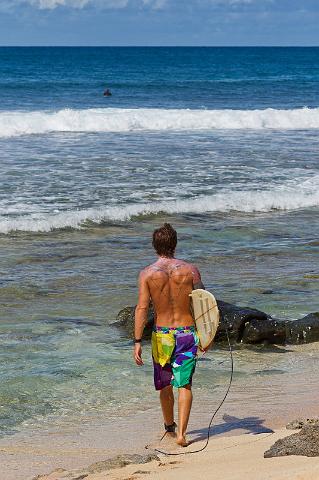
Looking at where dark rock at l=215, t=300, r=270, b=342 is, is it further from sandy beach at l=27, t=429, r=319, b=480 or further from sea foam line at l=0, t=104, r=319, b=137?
sea foam line at l=0, t=104, r=319, b=137

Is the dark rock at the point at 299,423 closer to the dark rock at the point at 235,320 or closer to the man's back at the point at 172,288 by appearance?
the man's back at the point at 172,288

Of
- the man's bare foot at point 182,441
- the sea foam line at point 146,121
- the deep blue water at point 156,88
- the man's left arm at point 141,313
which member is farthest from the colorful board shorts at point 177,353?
the deep blue water at point 156,88

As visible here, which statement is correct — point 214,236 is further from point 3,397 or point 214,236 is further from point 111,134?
point 111,134

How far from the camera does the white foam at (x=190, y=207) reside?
567 inches

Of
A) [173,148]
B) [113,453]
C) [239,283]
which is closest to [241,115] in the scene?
[173,148]

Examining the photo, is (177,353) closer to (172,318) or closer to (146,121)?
(172,318)

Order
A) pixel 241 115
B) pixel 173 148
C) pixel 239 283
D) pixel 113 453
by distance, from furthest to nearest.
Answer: pixel 241 115 < pixel 173 148 < pixel 239 283 < pixel 113 453

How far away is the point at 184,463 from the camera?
5.36 meters

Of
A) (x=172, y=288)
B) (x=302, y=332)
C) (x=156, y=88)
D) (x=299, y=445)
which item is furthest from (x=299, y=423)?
(x=156, y=88)

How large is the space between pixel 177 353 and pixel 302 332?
298 centimetres

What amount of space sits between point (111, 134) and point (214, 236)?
16375 millimetres

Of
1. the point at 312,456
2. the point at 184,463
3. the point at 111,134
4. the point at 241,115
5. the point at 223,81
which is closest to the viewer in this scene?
the point at 312,456

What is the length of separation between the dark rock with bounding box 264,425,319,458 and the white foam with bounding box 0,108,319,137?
24033mm

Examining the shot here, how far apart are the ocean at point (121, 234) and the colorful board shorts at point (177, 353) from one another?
0.91 m
